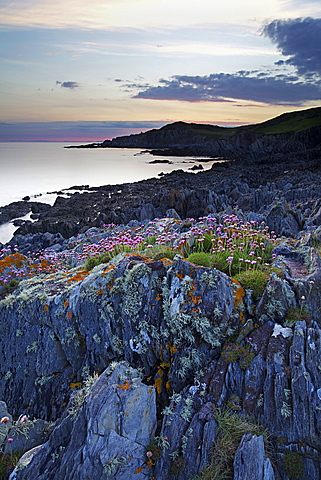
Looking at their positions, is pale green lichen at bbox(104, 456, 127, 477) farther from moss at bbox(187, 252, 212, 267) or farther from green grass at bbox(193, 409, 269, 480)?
moss at bbox(187, 252, 212, 267)

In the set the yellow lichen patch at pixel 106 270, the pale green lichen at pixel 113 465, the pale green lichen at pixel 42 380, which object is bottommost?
the pale green lichen at pixel 42 380

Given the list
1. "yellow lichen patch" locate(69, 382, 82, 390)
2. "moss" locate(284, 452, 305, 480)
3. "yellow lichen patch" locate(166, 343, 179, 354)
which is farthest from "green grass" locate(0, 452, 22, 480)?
"moss" locate(284, 452, 305, 480)

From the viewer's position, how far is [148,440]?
5414 millimetres

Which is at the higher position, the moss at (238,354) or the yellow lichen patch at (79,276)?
the yellow lichen patch at (79,276)

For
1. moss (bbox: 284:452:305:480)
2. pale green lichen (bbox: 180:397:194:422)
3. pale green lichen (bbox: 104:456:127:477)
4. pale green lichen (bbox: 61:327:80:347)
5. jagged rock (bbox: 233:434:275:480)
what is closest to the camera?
jagged rock (bbox: 233:434:275:480)

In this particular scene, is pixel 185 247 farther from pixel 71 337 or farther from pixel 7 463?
pixel 7 463

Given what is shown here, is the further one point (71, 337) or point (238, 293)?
point (71, 337)

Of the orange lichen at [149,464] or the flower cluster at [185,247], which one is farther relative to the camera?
the flower cluster at [185,247]

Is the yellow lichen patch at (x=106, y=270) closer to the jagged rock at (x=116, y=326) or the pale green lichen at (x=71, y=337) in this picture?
the jagged rock at (x=116, y=326)

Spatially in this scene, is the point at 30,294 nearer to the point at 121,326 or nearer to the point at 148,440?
the point at 121,326

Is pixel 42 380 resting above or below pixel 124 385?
below

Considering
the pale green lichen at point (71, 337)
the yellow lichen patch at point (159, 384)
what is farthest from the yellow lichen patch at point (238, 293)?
the pale green lichen at point (71, 337)

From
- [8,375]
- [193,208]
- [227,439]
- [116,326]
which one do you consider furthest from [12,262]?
[193,208]

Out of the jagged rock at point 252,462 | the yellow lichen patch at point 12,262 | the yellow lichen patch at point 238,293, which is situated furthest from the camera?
the yellow lichen patch at point 12,262
